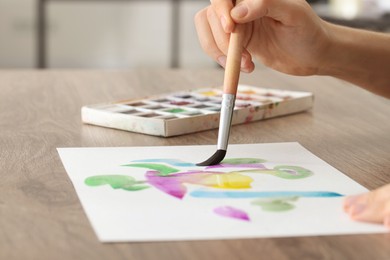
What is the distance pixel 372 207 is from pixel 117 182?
0.88ft

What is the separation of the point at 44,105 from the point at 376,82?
19.8 inches

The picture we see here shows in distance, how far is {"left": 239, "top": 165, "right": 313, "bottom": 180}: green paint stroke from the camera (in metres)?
0.92

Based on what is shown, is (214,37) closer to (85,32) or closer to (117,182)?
(117,182)

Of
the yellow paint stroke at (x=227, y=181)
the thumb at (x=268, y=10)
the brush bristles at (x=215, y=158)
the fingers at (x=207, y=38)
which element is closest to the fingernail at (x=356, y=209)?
the yellow paint stroke at (x=227, y=181)

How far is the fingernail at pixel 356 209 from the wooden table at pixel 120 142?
0.04m

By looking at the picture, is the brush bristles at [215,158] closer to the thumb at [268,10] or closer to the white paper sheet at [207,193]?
the white paper sheet at [207,193]

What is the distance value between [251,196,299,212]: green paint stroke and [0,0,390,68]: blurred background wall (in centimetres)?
302

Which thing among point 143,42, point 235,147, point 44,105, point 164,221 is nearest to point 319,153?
point 235,147

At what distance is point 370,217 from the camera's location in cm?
76

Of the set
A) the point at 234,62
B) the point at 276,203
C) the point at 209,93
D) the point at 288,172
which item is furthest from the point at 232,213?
the point at 209,93

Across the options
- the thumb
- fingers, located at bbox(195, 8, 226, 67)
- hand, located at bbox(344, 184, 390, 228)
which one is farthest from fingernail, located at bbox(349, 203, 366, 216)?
fingers, located at bbox(195, 8, 226, 67)

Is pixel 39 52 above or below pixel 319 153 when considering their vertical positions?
below

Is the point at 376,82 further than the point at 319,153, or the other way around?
the point at 376,82

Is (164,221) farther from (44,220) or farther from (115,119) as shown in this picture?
(115,119)
